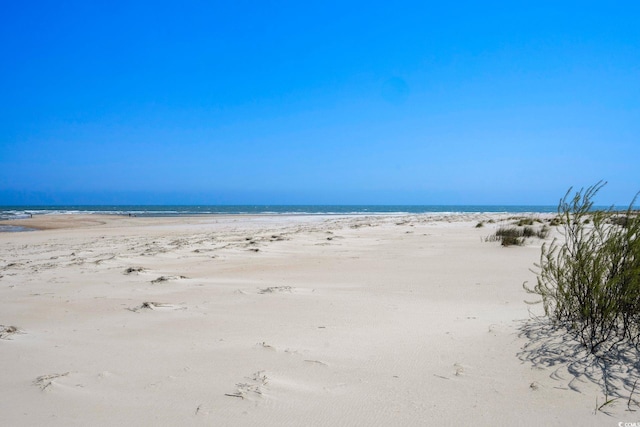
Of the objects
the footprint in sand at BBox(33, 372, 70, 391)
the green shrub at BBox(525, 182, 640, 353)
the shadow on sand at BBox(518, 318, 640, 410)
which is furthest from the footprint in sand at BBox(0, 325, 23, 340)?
the green shrub at BBox(525, 182, 640, 353)

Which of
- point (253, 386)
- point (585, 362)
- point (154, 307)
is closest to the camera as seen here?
point (253, 386)

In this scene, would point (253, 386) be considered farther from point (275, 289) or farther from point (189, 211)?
point (189, 211)

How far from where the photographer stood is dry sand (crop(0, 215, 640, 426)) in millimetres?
2299

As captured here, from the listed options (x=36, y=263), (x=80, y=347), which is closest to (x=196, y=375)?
(x=80, y=347)

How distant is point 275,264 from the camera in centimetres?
776

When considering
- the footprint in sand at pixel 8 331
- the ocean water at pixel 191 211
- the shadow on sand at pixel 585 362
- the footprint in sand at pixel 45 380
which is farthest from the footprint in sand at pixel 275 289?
the ocean water at pixel 191 211

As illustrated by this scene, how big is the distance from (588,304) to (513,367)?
2.79 feet

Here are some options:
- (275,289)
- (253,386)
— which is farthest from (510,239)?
(253,386)

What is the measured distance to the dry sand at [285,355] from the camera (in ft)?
7.54

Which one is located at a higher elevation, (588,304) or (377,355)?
(588,304)

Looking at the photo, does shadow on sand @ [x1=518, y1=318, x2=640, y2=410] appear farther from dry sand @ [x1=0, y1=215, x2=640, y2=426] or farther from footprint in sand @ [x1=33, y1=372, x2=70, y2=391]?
footprint in sand @ [x1=33, y1=372, x2=70, y2=391]

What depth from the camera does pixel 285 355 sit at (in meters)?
3.06

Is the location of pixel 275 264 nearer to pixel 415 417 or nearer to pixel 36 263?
pixel 36 263

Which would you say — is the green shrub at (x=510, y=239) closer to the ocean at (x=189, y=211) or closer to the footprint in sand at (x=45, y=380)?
the footprint in sand at (x=45, y=380)
